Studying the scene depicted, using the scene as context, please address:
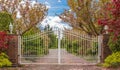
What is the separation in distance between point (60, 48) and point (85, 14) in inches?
210

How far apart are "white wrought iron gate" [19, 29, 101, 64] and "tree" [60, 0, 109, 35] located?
3.52 meters

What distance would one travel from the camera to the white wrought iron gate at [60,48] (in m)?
17.2

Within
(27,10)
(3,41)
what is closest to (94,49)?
(3,41)

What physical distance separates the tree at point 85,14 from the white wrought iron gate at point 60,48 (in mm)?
3518

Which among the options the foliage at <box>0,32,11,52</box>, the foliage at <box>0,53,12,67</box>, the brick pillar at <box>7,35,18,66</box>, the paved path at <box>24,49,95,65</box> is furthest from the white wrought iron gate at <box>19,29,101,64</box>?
the foliage at <box>0,53,12,67</box>

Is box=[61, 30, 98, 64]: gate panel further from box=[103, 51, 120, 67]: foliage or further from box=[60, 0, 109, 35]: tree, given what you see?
box=[60, 0, 109, 35]: tree

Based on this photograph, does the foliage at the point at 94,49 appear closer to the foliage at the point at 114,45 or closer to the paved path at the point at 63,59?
the paved path at the point at 63,59

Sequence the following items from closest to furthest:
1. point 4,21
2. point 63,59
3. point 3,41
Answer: point 3,41
point 4,21
point 63,59

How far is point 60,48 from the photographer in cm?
1777

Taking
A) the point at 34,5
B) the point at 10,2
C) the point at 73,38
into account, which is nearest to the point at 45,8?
the point at 34,5

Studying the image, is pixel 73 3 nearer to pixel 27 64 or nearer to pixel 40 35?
pixel 40 35

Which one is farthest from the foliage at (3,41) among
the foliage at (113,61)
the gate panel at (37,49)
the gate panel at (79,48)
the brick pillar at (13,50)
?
the foliage at (113,61)

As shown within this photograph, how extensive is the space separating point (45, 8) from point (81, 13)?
7493 mm

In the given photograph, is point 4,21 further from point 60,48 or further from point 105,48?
point 105,48
